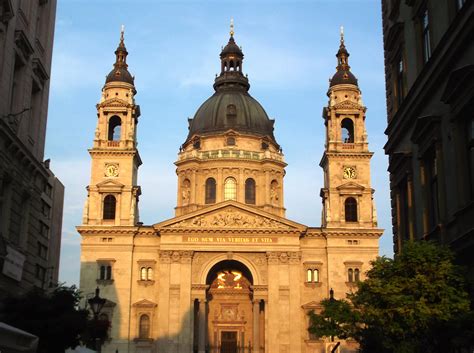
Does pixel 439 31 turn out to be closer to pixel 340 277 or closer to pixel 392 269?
pixel 392 269

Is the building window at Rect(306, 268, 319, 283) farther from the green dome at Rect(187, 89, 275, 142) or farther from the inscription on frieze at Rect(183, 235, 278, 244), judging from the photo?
the green dome at Rect(187, 89, 275, 142)

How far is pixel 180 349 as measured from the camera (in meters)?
62.1

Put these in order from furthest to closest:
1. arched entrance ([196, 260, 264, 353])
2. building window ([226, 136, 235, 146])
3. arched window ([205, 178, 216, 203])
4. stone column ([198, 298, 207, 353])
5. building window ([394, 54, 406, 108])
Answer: building window ([226, 136, 235, 146]), arched window ([205, 178, 216, 203]), arched entrance ([196, 260, 264, 353]), stone column ([198, 298, 207, 353]), building window ([394, 54, 406, 108])

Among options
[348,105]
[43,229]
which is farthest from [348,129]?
[43,229]

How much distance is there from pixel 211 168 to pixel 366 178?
686 inches

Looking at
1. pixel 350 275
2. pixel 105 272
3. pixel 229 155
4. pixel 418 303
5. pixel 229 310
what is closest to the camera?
pixel 418 303

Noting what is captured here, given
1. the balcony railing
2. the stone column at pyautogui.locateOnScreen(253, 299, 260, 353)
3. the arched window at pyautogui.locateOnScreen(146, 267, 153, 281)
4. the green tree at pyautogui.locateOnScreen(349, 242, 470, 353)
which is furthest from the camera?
the balcony railing

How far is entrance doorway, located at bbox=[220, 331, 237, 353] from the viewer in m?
68.6

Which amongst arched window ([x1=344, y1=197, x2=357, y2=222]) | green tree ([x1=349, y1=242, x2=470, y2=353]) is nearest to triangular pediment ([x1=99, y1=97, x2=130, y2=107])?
→ arched window ([x1=344, y1=197, x2=357, y2=222])

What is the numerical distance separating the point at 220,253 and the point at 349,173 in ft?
49.4

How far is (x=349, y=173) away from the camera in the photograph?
68875 millimetres

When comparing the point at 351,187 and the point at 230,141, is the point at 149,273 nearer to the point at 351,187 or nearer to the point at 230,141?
the point at 230,141

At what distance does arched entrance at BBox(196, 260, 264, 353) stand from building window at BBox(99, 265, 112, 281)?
955 cm

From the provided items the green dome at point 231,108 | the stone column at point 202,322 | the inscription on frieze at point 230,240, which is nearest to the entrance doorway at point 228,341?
the stone column at point 202,322
